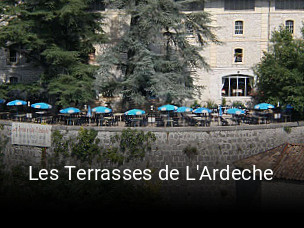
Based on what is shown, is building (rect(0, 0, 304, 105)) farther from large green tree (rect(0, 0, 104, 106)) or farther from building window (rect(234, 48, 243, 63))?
large green tree (rect(0, 0, 104, 106))

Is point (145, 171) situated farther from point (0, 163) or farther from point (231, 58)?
point (231, 58)

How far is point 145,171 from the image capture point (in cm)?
1931

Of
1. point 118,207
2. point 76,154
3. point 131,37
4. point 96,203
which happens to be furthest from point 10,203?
point 131,37

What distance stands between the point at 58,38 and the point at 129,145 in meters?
11.1

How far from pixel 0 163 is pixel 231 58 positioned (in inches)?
776

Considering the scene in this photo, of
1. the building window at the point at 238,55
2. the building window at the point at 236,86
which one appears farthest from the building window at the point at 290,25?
the building window at the point at 236,86

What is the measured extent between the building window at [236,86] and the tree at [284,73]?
2.73m

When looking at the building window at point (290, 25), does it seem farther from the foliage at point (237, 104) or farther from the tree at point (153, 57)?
the tree at point (153, 57)

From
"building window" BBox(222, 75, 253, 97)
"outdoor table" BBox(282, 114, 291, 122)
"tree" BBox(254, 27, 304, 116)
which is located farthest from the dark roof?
"building window" BBox(222, 75, 253, 97)

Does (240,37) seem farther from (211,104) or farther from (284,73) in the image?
(284,73)

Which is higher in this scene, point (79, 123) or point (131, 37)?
point (131, 37)

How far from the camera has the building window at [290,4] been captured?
1133 inches

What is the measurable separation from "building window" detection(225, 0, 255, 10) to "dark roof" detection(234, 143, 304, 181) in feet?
45.8

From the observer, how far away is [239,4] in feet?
96.1
